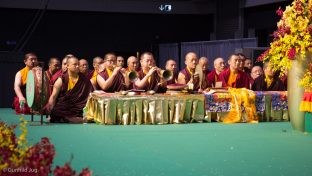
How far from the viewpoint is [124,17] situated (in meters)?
18.1

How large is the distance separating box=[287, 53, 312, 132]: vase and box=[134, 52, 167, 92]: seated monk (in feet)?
7.26

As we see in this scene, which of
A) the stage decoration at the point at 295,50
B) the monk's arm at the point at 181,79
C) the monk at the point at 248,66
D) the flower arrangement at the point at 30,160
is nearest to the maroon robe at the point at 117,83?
the monk's arm at the point at 181,79

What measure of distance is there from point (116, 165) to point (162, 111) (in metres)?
3.76

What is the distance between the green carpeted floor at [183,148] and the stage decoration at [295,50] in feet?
1.39

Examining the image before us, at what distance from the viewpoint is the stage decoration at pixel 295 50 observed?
6898mm

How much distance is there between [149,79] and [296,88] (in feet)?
8.38

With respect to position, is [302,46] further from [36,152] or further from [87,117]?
[36,152]

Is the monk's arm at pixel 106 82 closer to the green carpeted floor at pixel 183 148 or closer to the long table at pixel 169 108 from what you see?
the long table at pixel 169 108

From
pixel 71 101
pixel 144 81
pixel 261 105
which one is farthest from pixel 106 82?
pixel 261 105

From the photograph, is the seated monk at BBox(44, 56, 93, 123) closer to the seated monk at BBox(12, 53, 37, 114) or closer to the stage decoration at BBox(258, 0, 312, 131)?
the seated monk at BBox(12, 53, 37, 114)

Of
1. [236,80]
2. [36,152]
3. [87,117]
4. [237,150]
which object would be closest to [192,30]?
[236,80]

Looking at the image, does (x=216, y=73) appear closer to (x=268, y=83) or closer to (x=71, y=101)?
(x=268, y=83)

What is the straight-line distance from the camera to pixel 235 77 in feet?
31.6

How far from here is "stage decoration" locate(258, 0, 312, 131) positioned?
6.90 m
